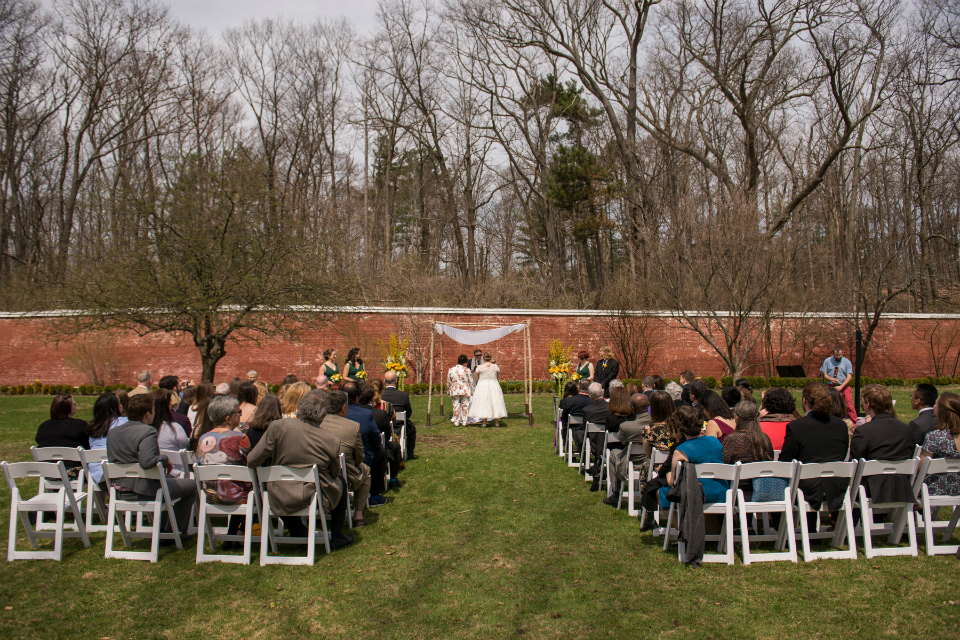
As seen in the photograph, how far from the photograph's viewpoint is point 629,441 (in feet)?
21.8

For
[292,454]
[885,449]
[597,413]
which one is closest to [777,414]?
[885,449]

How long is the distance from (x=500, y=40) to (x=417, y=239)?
10687 mm

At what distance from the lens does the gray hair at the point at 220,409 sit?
576cm

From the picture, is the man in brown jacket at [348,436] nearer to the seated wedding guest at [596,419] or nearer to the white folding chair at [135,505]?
the white folding chair at [135,505]

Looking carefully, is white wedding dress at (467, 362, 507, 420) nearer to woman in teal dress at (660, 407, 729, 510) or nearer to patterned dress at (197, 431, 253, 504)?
patterned dress at (197, 431, 253, 504)

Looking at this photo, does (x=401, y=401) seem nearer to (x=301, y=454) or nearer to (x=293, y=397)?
(x=293, y=397)

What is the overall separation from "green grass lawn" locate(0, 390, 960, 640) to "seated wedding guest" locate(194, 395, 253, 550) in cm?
53

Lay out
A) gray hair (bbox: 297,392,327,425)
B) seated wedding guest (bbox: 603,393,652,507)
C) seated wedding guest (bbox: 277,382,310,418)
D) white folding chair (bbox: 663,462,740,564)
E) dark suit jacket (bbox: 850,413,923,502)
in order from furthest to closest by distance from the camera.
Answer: seated wedding guest (bbox: 277,382,310,418) < seated wedding guest (bbox: 603,393,652,507) < gray hair (bbox: 297,392,327,425) < dark suit jacket (bbox: 850,413,923,502) < white folding chair (bbox: 663,462,740,564)

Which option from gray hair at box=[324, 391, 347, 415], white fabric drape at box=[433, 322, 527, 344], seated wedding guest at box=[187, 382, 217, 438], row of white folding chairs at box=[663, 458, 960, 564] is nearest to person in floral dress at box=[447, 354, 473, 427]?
white fabric drape at box=[433, 322, 527, 344]

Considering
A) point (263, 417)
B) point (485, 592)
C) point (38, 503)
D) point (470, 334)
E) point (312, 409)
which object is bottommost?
point (485, 592)

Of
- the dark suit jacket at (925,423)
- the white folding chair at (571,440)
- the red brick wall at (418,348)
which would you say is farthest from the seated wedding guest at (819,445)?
the red brick wall at (418,348)

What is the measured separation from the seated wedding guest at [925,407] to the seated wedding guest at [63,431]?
803cm

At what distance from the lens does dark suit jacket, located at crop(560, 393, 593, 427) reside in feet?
30.3

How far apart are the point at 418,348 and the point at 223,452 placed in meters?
16.3
